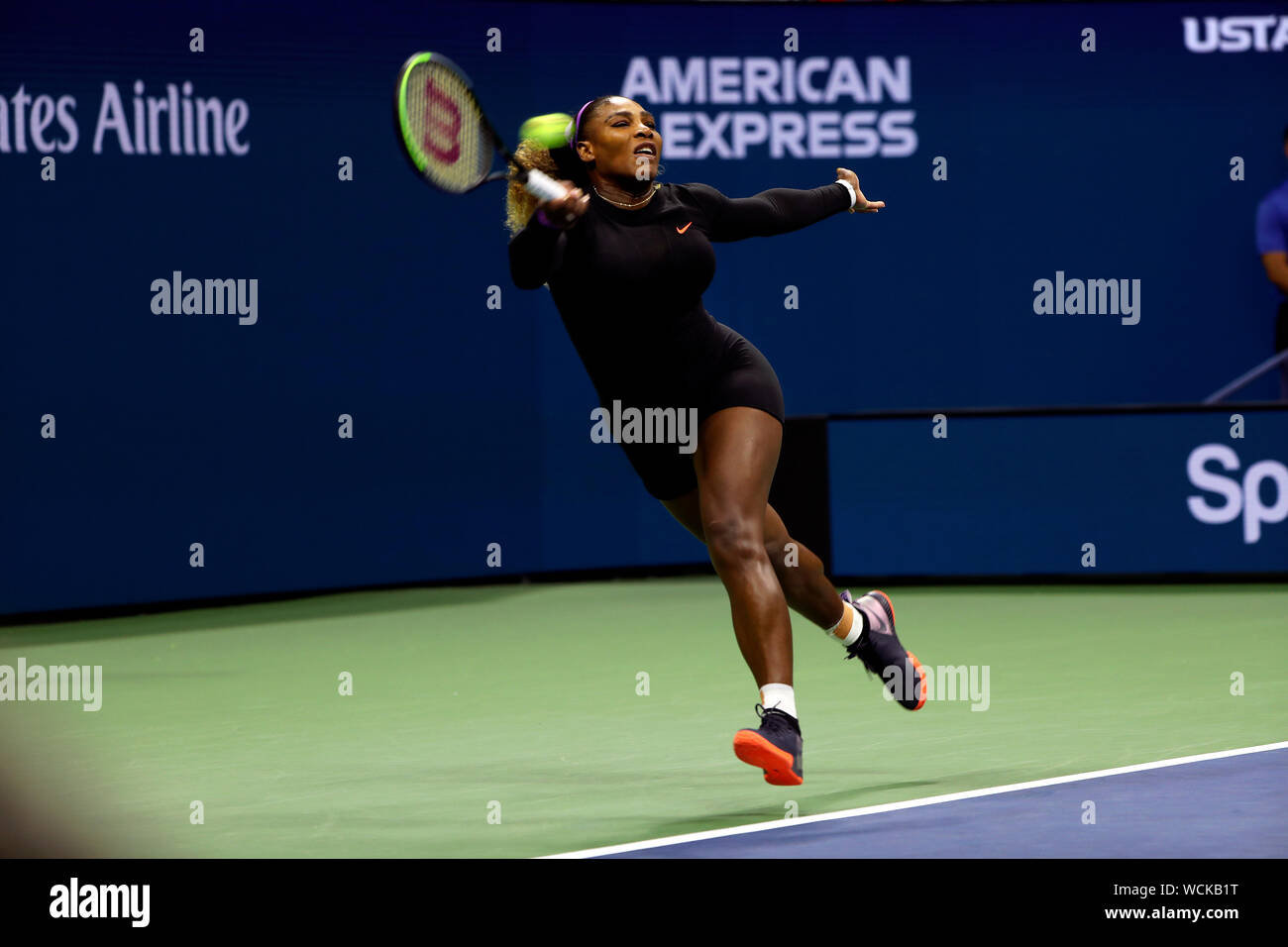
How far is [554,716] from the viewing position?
8031mm

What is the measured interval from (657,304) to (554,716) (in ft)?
7.60

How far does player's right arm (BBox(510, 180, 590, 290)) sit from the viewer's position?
5906 mm

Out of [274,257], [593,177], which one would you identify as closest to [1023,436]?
[274,257]

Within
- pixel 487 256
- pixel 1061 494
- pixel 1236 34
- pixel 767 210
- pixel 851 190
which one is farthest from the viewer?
pixel 1236 34

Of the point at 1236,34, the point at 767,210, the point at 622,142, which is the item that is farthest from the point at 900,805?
the point at 1236,34

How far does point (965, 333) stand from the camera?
14.5 meters

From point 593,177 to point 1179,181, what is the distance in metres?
9.25

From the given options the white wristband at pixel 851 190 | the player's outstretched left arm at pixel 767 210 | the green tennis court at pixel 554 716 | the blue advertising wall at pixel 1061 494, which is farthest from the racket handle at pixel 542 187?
the blue advertising wall at pixel 1061 494

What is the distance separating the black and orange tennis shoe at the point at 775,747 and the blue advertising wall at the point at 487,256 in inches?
259

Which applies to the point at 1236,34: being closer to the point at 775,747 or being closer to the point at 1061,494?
the point at 1061,494

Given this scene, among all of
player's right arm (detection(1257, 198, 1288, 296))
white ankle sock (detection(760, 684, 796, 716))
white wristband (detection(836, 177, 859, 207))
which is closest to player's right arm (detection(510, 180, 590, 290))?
white wristband (detection(836, 177, 859, 207))

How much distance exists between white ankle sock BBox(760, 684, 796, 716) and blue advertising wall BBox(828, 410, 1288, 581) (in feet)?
21.5

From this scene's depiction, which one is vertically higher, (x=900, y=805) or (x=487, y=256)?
(x=487, y=256)

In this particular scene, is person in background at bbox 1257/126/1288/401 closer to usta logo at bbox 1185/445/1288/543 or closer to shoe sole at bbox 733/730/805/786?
usta logo at bbox 1185/445/1288/543
